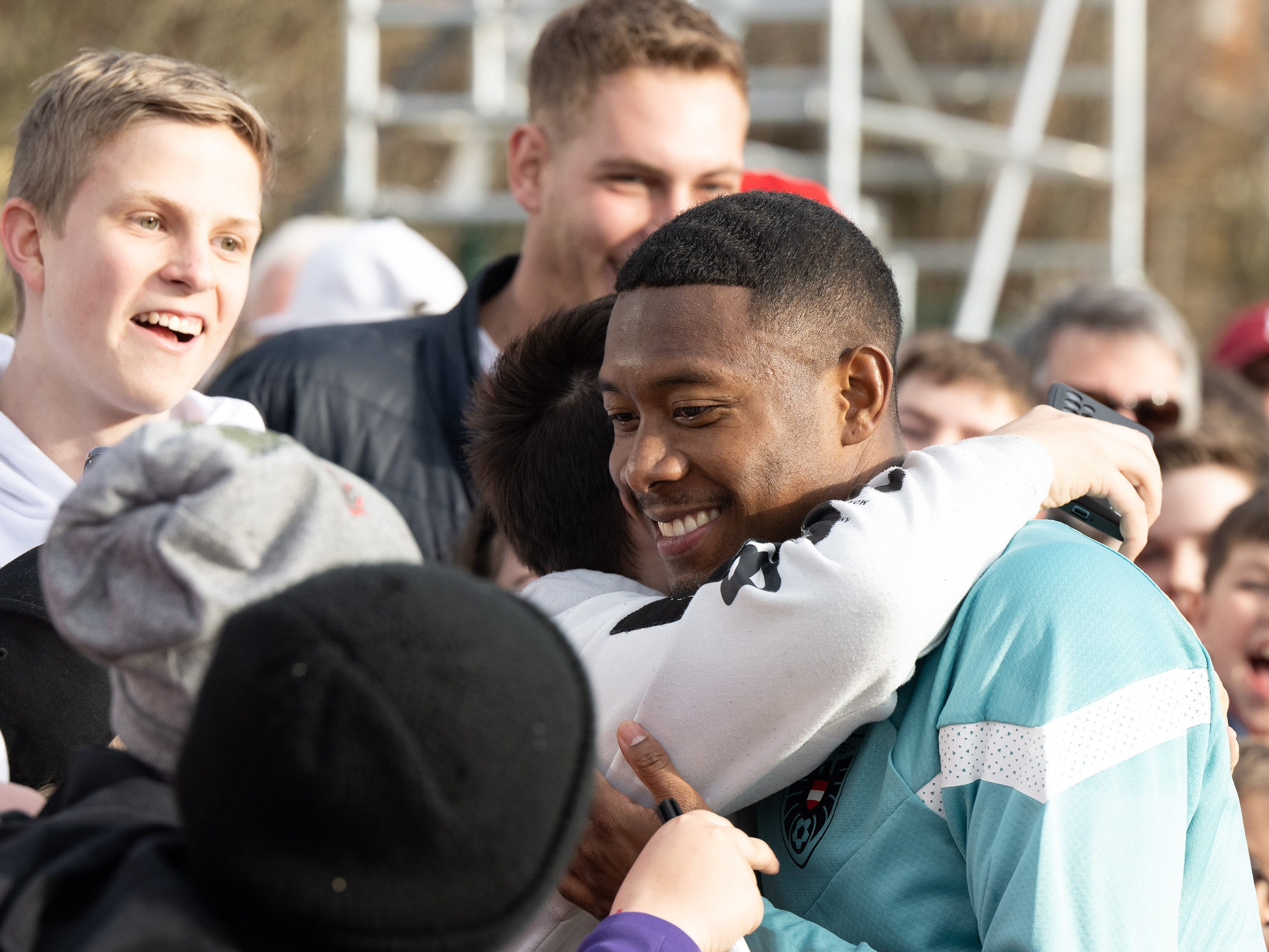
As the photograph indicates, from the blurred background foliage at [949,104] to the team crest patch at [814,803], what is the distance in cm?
194

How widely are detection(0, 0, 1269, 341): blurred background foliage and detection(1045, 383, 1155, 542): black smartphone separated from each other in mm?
1757

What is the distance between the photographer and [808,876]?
5.77 feet

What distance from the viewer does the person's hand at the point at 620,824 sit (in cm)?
171

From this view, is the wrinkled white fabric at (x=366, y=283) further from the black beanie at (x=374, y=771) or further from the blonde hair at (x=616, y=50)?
the black beanie at (x=374, y=771)

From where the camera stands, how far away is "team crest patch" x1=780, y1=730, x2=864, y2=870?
176 cm

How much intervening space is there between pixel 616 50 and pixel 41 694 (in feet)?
8.02

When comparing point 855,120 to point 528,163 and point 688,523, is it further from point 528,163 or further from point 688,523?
point 688,523

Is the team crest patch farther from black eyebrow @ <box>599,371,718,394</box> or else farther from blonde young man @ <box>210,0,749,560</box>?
blonde young man @ <box>210,0,749,560</box>

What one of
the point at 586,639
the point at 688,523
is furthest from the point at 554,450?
the point at 586,639

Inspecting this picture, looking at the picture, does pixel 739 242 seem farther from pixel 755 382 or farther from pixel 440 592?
pixel 440 592

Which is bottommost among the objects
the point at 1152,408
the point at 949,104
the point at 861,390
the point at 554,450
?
the point at 949,104

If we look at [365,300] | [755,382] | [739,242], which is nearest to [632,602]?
[755,382]

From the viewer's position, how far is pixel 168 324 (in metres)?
2.50

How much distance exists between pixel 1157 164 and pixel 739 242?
1526 cm
